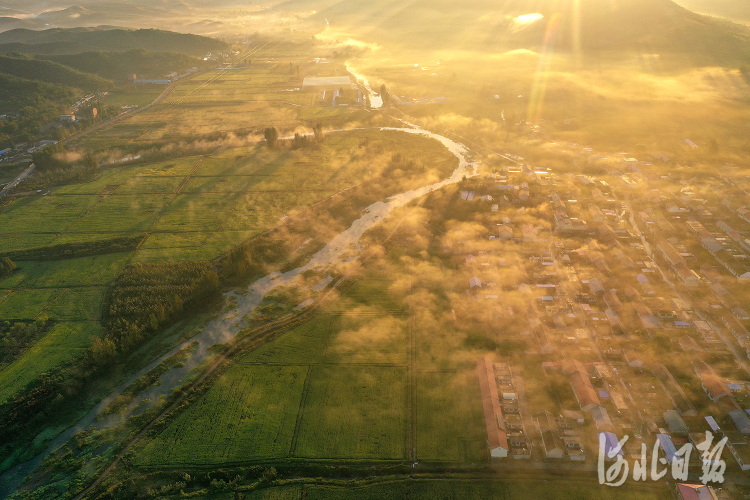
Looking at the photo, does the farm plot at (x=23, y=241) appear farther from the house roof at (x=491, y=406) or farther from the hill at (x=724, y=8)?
the hill at (x=724, y=8)

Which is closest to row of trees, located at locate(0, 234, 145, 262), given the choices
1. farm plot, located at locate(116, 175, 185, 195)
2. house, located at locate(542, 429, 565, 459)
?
farm plot, located at locate(116, 175, 185, 195)

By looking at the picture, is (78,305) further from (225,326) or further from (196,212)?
(196,212)

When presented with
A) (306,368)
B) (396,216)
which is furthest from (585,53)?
(306,368)

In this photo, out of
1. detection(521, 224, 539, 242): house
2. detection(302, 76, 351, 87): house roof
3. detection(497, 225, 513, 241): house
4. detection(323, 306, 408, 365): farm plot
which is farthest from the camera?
detection(302, 76, 351, 87): house roof

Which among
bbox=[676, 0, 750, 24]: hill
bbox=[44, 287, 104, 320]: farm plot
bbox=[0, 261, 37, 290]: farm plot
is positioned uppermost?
bbox=[676, 0, 750, 24]: hill

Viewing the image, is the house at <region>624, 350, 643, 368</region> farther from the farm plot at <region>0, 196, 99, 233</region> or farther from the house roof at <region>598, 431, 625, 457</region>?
the farm plot at <region>0, 196, 99, 233</region>

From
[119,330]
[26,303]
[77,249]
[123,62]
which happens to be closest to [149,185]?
[77,249]
